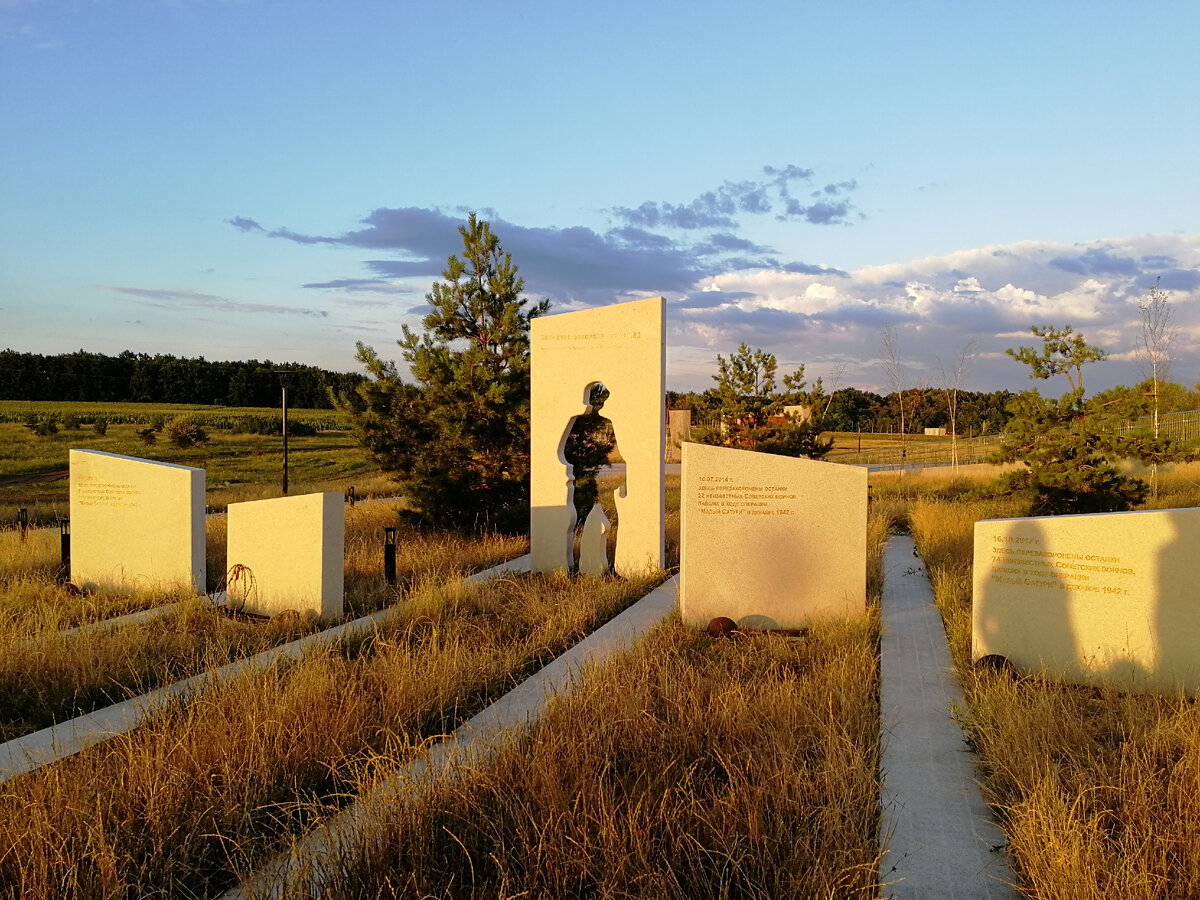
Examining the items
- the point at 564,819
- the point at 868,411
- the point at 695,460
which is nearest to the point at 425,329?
the point at 695,460

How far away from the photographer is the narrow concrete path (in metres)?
3.11

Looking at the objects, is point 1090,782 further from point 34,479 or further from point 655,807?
point 34,479

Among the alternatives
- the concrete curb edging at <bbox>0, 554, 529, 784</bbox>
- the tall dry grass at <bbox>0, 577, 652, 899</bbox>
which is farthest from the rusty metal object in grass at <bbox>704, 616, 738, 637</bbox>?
the concrete curb edging at <bbox>0, 554, 529, 784</bbox>

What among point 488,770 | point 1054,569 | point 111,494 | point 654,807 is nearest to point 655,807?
point 654,807

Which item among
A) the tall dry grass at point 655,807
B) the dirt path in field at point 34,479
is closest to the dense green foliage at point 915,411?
the dirt path in field at point 34,479

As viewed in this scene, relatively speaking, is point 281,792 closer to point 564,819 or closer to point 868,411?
point 564,819

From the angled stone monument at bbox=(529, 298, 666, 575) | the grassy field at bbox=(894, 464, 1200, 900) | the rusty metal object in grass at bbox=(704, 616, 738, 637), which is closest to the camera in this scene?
the grassy field at bbox=(894, 464, 1200, 900)

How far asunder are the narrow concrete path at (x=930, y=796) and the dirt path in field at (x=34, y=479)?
28989 millimetres

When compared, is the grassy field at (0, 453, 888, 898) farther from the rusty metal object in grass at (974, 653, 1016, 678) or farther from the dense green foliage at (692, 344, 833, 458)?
the dense green foliage at (692, 344, 833, 458)

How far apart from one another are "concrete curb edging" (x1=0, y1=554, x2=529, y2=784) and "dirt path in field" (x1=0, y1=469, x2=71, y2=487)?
2577cm

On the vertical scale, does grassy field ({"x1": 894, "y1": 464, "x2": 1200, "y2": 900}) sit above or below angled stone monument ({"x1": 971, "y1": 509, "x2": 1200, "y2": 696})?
below

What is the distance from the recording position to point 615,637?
21.9ft

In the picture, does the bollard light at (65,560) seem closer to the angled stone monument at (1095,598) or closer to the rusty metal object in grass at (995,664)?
the rusty metal object in grass at (995,664)

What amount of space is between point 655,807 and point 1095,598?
371cm
